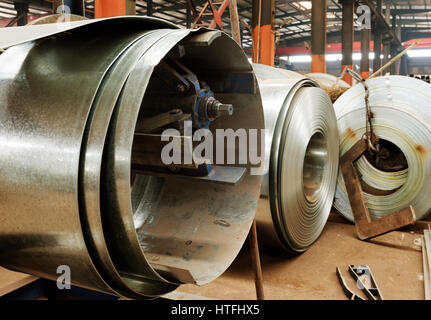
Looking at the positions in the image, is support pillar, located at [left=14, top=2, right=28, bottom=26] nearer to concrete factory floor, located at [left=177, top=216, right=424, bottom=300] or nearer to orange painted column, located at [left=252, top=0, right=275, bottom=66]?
orange painted column, located at [left=252, top=0, right=275, bottom=66]

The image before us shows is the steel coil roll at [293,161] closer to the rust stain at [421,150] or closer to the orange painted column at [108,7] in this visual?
the rust stain at [421,150]

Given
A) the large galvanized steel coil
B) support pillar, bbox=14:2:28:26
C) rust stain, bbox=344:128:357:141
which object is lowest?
rust stain, bbox=344:128:357:141

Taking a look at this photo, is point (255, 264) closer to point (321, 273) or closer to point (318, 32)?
point (321, 273)

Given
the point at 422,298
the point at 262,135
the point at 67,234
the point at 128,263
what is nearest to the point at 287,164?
the point at 262,135

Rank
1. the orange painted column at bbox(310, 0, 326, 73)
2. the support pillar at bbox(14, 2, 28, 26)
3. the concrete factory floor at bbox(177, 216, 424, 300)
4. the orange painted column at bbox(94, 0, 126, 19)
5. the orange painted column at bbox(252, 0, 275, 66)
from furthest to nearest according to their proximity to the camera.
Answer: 1. the support pillar at bbox(14, 2, 28, 26)
2. the orange painted column at bbox(310, 0, 326, 73)
3. the orange painted column at bbox(252, 0, 275, 66)
4. the orange painted column at bbox(94, 0, 126, 19)
5. the concrete factory floor at bbox(177, 216, 424, 300)

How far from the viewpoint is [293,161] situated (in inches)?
69.4

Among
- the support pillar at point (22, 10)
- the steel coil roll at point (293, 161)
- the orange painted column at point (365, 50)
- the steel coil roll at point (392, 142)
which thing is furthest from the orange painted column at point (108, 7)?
the orange painted column at point (365, 50)

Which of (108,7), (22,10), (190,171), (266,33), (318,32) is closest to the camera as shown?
(190,171)

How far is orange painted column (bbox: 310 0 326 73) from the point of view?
5.35 m

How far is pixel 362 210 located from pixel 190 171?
143 cm

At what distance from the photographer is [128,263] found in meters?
0.83

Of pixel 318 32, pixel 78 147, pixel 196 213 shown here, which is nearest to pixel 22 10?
pixel 318 32

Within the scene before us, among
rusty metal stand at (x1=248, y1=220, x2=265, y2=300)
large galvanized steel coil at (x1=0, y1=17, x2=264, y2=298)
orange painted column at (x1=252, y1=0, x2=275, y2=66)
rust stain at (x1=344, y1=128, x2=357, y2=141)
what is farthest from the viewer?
orange painted column at (x1=252, y1=0, x2=275, y2=66)

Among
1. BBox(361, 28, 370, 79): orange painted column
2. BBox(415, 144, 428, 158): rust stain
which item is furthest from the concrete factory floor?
BBox(361, 28, 370, 79): orange painted column
